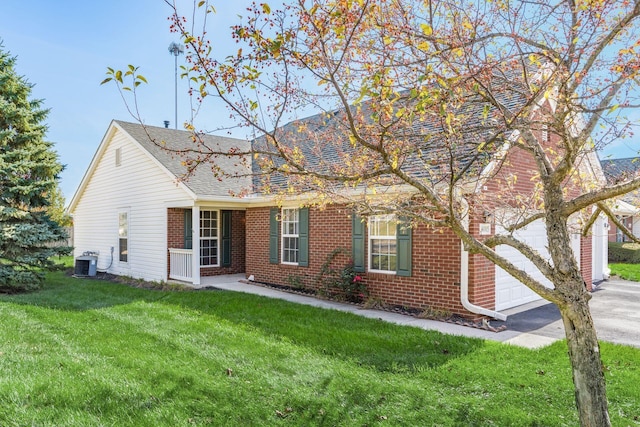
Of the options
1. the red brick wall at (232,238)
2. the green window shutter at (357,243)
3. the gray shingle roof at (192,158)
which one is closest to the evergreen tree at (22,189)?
the gray shingle roof at (192,158)

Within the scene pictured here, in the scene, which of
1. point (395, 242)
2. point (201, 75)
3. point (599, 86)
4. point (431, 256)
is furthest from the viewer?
point (395, 242)

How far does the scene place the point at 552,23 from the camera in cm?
418

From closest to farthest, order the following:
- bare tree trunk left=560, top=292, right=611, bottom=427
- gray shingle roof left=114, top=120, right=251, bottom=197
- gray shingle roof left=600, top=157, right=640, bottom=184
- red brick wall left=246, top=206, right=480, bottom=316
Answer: bare tree trunk left=560, top=292, right=611, bottom=427, gray shingle roof left=600, top=157, right=640, bottom=184, red brick wall left=246, top=206, right=480, bottom=316, gray shingle roof left=114, top=120, right=251, bottom=197

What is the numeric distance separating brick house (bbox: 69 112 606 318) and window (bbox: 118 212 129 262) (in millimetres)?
40

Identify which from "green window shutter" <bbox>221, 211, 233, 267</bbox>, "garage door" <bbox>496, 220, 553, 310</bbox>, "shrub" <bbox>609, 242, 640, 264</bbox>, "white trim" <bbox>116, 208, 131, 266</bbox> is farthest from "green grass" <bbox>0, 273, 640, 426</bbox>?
"shrub" <bbox>609, 242, 640, 264</bbox>

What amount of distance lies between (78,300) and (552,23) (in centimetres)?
1113

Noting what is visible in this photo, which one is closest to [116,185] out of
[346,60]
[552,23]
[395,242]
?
[395,242]

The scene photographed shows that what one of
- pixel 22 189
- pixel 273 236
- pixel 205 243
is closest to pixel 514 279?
pixel 273 236

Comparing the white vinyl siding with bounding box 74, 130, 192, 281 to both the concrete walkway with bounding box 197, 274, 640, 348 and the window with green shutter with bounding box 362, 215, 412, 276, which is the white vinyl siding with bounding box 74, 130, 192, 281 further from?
the window with green shutter with bounding box 362, 215, 412, 276

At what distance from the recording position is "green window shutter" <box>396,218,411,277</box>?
9469 mm

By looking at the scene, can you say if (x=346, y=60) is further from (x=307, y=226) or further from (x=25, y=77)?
(x=25, y=77)

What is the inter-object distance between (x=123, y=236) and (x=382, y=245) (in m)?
10.7

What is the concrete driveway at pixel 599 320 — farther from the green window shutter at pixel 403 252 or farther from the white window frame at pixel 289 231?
the white window frame at pixel 289 231

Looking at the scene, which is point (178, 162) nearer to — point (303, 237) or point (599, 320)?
point (303, 237)
